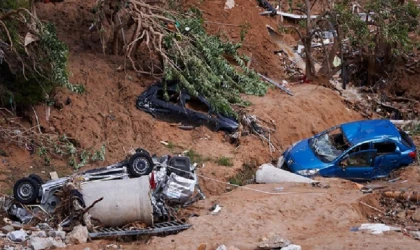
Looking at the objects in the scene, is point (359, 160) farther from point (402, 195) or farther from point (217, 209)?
point (217, 209)

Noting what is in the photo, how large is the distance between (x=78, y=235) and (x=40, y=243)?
65 cm

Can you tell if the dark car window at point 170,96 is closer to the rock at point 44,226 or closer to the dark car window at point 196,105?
the dark car window at point 196,105

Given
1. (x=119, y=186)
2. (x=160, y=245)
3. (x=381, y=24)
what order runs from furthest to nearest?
1. (x=381, y=24)
2. (x=119, y=186)
3. (x=160, y=245)

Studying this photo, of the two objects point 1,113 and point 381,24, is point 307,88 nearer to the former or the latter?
point 381,24

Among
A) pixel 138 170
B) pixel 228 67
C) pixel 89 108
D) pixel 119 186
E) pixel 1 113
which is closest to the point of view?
pixel 119 186

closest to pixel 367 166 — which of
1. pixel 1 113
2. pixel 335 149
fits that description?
pixel 335 149

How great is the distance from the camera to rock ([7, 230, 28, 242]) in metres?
10.5

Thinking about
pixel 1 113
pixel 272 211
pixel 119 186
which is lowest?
pixel 272 211

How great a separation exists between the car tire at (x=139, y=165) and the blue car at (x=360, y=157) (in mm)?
4103

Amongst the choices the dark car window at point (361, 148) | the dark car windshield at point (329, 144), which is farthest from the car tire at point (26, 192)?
the dark car window at point (361, 148)

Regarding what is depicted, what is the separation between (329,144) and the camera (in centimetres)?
1547

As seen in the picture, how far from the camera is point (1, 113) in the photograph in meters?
14.7

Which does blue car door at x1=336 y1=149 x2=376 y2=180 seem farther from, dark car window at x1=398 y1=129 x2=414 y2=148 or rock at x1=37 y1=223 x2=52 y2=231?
rock at x1=37 y1=223 x2=52 y2=231

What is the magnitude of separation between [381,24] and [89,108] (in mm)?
9550
